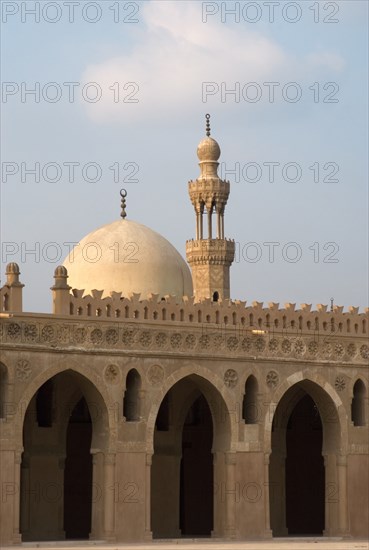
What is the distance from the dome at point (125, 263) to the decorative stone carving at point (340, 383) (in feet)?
13.0

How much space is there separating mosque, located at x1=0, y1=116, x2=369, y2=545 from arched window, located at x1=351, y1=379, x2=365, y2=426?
27 mm

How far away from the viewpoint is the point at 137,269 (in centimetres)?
3023

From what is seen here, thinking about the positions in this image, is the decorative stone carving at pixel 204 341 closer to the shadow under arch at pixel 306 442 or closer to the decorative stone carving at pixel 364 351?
the shadow under arch at pixel 306 442

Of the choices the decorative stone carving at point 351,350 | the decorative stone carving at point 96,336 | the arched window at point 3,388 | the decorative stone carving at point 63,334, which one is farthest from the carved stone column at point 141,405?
the decorative stone carving at point 351,350

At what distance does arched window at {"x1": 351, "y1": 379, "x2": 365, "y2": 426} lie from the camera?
29656 mm

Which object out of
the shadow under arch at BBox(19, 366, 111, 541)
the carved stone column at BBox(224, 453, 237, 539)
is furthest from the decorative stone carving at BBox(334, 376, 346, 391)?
the shadow under arch at BBox(19, 366, 111, 541)

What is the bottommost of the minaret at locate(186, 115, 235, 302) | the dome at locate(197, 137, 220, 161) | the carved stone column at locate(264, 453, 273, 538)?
the carved stone column at locate(264, 453, 273, 538)

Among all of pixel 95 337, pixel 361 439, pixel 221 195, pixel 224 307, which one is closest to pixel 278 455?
pixel 361 439

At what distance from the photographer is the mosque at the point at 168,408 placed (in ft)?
84.8

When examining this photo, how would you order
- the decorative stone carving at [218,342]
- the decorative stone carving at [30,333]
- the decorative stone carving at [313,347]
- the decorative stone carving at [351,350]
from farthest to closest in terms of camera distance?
the decorative stone carving at [351,350], the decorative stone carving at [313,347], the decorative stone carving at [218,342], the decorative stone carving at [30,333]

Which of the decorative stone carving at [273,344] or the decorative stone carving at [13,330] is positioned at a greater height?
the decorative stone carving at [273,344]

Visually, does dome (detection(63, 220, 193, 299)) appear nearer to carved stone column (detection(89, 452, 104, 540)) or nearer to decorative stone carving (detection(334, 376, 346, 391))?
decorative stone carving (detection(334, 376, 346, 391))

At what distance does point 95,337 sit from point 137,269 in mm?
4386

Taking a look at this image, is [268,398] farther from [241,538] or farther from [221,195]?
[221,195]
